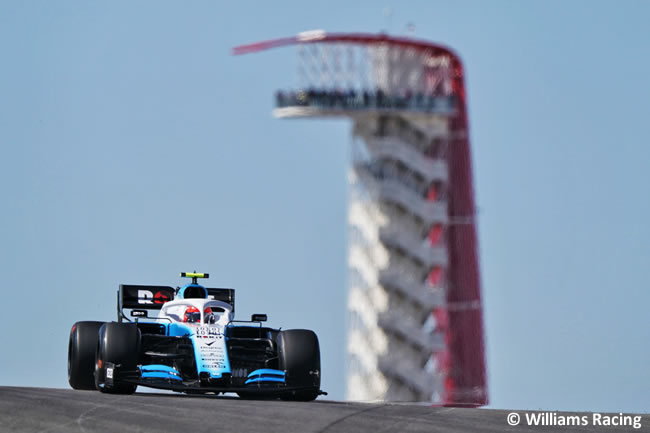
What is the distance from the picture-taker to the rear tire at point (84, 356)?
28.6m

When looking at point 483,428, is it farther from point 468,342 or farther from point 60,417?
point 468,342

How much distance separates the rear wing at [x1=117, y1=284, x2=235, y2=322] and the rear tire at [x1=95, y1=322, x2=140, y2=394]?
431cm

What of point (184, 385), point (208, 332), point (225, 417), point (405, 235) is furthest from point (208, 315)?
point (405, 235)

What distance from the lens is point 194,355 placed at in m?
28.0

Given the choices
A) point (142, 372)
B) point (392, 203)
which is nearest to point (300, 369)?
point (142, 372)

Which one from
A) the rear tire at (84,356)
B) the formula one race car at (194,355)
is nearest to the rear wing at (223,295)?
the formula one race car at (194,355)

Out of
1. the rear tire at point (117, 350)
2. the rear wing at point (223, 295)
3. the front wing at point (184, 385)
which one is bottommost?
the front wing at point (184, 385)

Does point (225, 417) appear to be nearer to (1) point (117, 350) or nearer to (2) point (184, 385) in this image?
(2) point (184, 385)

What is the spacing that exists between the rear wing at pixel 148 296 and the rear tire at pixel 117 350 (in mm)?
4311

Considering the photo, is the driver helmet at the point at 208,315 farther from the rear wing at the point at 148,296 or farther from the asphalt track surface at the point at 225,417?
the asphalt track surface at the point at 225,417

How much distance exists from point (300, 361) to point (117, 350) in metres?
3.28

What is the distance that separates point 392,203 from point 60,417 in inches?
2350

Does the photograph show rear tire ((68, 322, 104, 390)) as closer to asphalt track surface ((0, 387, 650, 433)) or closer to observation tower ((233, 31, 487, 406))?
asphalt track surface ((0, 387, 650, 433))

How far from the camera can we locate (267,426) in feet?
72.1
